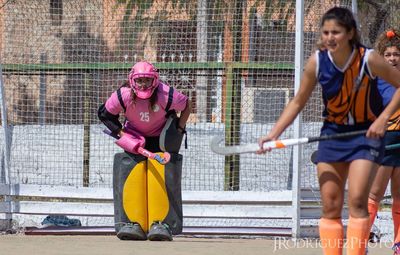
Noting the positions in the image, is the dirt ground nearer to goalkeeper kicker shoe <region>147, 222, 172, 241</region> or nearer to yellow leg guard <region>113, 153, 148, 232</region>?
goalkeeper kicker shoe <region>147, 222, 172, 241</region>

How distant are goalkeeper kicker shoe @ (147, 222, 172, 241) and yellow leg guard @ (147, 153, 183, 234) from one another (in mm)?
47

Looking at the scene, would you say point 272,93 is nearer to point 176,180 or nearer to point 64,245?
point 176,180

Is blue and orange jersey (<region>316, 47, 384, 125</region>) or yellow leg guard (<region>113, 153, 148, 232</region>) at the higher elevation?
blue and orange jersey (<region>316, 47, 384, 125</region>)

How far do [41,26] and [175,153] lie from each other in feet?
7.12

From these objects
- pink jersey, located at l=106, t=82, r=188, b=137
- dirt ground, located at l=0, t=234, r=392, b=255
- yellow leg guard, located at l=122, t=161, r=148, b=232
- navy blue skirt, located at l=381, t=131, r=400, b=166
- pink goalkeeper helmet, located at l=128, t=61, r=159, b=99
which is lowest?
dirt ground, located at l=0, t=234, r=392, b=255

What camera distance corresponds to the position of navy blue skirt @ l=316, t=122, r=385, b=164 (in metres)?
5.34

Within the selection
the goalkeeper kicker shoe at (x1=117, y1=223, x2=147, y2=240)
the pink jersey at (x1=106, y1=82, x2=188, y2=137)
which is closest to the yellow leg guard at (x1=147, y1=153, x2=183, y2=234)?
the goalkeeper kicker shoe at (x1=117, y1=223, x2=147, y2=240)

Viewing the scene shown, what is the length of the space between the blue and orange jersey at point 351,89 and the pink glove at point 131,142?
2730 mm

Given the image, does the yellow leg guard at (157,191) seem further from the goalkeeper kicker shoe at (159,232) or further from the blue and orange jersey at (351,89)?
the blue and orange jersey at (351,89)

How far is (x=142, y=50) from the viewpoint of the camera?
9.18 metres

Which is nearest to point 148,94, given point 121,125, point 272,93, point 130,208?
point 121,125

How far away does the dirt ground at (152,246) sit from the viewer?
7371 millimetres

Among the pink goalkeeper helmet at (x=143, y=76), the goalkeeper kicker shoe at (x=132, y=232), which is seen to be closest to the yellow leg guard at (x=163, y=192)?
the goalkeeper kicker shoe at (x=132, y=232)

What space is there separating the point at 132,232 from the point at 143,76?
138 cm
